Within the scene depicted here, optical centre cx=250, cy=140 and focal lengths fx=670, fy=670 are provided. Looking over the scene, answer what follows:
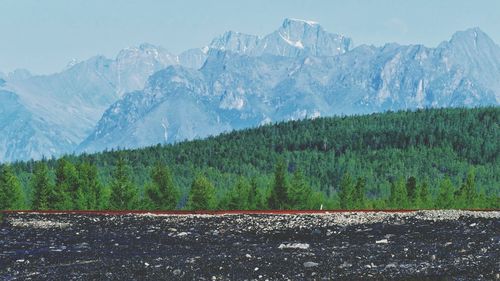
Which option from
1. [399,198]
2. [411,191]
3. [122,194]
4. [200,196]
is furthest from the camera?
[399,198]

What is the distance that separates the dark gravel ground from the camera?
916 inches

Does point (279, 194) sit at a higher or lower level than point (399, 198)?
higher

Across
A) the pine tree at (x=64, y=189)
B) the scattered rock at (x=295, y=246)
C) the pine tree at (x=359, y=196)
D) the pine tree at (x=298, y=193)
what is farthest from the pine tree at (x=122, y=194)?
the scattered rock at (x=295, y=246)

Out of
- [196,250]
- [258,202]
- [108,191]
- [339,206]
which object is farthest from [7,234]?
[339,206]

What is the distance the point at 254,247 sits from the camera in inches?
1154

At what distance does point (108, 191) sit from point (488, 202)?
60.3m

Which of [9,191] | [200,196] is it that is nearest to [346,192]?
[200,196]

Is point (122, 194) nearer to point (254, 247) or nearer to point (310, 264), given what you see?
point (254, 247)

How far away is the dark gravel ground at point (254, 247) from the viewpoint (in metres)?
23.3

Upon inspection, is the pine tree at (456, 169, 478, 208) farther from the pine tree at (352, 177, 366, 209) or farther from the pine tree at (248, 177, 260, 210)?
the pine tree at (248, 177, 260, 210)

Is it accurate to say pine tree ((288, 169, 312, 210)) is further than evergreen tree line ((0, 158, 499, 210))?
Yes

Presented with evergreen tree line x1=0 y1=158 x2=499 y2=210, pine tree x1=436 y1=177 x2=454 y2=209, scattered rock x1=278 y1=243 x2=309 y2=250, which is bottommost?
pine tree x1=436 y1=177 x2=454 y2=209

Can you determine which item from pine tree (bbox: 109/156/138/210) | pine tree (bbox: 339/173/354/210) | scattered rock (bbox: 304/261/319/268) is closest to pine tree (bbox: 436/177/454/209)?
pine tree (bbox: 339/173/354/210)

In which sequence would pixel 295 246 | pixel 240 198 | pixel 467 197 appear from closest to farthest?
pixel 295 246
pixel 240 198
pixel 467 197
